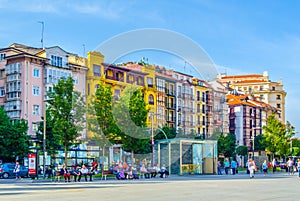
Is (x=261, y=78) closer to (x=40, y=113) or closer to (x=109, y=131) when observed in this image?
(x=40, y=113)

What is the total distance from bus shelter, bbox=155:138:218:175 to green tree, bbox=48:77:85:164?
27.0 ft

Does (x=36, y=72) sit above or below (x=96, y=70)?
below

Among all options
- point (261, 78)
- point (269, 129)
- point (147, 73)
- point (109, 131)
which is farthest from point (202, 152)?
point (261, 78)

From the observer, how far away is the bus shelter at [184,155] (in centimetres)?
4975

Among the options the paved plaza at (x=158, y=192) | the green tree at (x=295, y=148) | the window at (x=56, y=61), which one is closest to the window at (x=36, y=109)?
the window at (x=56, y=61)

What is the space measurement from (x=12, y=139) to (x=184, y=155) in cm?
1971

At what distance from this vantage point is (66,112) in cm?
4862

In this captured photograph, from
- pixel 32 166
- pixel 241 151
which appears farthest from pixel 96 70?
pixel 241 151

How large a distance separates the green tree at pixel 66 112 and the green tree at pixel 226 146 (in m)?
44.0

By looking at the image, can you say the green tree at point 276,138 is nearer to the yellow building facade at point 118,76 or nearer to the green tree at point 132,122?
the yellow building facade at point 118,76

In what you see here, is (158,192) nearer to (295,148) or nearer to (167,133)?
(167,133)

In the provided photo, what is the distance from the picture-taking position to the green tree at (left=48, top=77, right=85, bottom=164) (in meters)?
48.2

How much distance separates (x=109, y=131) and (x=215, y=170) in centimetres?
1181

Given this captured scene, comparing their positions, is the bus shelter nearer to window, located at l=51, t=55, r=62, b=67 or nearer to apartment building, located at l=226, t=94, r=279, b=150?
window, located at l=51, t=55, r=62, b=67
